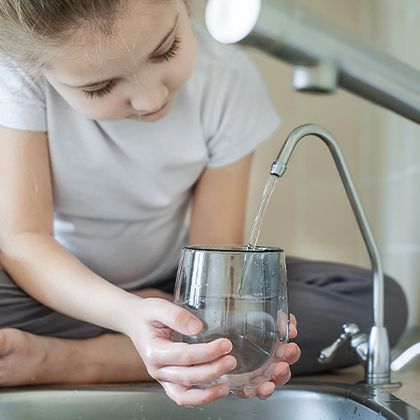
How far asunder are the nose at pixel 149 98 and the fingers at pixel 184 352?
297mm

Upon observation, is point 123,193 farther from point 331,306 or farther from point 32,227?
point 331,306

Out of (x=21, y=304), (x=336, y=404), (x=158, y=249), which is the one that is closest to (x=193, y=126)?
(x=158, y=249)

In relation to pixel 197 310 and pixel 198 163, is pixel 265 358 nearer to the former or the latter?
pixel 197 310

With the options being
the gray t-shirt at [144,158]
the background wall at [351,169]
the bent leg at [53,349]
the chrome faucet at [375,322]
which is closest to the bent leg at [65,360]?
the bent leg at [53,349]

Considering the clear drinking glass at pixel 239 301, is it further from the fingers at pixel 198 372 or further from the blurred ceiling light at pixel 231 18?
the blurred ceiling light at pixel 231 18

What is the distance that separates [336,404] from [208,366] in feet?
0.91

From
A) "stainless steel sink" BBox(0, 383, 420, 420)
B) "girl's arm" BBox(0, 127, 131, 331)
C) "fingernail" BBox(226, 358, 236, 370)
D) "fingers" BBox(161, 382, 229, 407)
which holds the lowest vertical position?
"stainless steel sink" BBox(0, 383, 420, 420)

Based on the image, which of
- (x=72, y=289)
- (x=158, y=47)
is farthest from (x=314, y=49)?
(x=72, y=289)

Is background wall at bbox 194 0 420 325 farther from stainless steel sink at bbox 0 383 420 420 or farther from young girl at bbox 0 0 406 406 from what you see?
stainless steel sink at bbox 0 383 420 420

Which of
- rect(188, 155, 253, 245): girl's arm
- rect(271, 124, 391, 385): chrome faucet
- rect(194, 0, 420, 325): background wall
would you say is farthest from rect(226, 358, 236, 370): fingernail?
rect(194, 0, 420, 325): background wall

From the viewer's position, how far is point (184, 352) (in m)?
0.77

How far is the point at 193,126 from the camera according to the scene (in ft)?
4.19

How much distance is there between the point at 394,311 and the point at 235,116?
15.7 inches

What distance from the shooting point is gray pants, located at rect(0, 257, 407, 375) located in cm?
115
